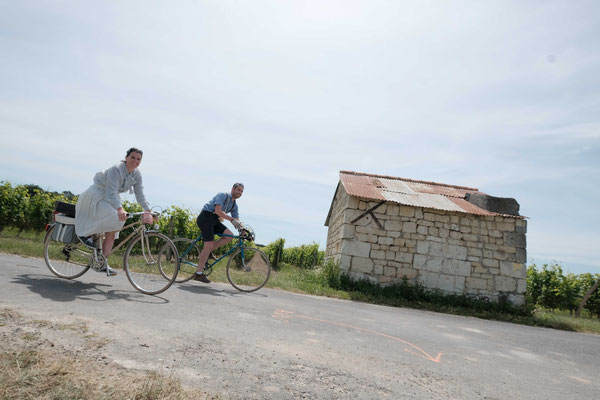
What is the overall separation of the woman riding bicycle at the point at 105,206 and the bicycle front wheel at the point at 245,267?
2.44 metres

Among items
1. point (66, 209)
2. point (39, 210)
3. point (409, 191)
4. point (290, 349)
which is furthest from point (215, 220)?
point (39, 210)

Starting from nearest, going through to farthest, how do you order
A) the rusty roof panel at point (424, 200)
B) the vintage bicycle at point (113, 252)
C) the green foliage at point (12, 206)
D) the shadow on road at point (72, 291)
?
the shadow on road at point (72, 291)
the vintage bicycle at point (113, 252)
the rusty roof panel at point (424, 200)
the green foliage at point (12, 206)

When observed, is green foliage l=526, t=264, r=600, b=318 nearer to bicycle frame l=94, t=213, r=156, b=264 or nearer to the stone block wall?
the stone block wall

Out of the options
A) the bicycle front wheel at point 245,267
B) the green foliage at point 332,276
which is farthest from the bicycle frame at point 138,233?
the green foliage at point 332,276

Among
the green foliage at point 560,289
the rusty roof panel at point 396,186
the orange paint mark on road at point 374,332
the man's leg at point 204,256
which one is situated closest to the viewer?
the orange paint mark on road at point 374,332

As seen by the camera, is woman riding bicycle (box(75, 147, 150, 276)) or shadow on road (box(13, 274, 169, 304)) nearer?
shadow on road (box(13, 274, 169, 304))

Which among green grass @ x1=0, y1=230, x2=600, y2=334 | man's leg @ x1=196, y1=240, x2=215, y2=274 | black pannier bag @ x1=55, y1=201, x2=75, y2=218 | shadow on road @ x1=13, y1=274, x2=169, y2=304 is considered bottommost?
shadow on road @ x1=13, y1=274, x2=169, y2=304

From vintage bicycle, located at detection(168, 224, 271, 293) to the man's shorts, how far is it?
0.12 m

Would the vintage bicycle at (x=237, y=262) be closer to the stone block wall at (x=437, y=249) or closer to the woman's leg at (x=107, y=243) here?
the woman's leg at (x=107, y=243)

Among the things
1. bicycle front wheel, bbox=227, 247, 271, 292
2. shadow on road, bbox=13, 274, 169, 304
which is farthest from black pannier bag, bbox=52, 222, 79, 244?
bicycle front wheel, bbox=227, 247, 271, 292

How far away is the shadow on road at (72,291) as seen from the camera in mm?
3922

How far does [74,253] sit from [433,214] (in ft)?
31.1

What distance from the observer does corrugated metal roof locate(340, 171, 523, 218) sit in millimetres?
10883

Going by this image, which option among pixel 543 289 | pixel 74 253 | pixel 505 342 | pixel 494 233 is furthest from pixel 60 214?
pixel 543 289
